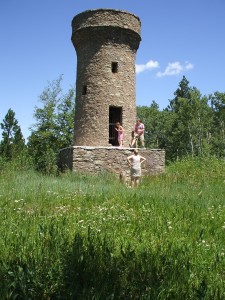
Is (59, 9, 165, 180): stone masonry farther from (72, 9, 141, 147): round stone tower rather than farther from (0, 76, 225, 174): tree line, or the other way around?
(0, 76, 225, 174): tree line

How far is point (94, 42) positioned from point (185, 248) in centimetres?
1360

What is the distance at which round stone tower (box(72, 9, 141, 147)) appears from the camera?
15.0 m

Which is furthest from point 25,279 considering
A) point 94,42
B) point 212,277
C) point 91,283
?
point 94,42

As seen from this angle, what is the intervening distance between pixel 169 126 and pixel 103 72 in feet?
109

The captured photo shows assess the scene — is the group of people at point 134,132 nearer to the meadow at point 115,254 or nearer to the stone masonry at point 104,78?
the stone masonry at point 104,78

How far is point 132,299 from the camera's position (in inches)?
94.6

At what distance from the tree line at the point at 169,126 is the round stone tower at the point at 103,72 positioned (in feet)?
34.3

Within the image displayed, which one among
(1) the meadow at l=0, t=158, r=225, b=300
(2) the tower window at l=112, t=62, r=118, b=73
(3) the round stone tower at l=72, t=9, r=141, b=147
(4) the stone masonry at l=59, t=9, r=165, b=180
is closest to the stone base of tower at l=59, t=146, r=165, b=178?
(4) the stone masonry at l=59, t=9, r=165, b=180

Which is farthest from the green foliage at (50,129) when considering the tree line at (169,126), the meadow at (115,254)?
the meadow at (115,254)

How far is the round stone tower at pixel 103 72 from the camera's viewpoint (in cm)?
1502

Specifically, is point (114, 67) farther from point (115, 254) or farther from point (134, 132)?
point (115, 254)

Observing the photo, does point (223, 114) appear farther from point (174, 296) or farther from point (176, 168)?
point (174, 296)

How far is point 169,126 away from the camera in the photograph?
4728 centimetres

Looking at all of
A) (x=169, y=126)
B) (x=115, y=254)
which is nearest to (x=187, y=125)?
(x=169, y=126)
